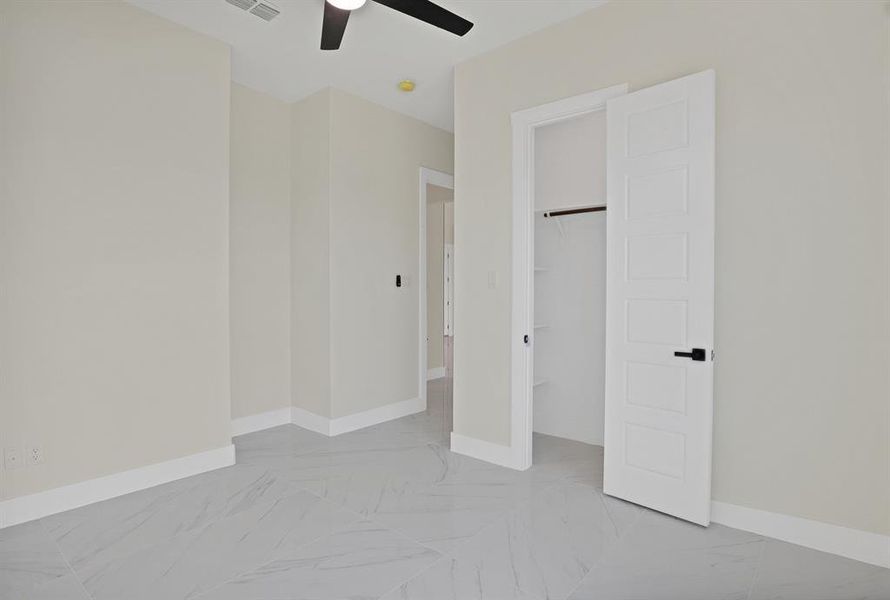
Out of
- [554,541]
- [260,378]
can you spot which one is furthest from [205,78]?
[554,541]

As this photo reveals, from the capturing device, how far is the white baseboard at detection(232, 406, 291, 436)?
3957mm

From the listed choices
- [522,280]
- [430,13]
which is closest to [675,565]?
[522,280]

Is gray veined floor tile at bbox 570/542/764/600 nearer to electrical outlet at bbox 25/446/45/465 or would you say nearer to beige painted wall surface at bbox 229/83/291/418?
electrical outlet at bbox 25/446/45/465

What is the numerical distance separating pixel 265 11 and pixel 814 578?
155 inches

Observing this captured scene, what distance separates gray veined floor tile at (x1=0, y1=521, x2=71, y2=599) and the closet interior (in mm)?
3035

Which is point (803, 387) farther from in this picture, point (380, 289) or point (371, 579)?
point (380, 289)

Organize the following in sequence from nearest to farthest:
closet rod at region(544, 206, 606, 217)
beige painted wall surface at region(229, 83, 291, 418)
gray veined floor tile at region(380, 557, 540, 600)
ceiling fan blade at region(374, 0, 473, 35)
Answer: gray veined floor tile at region(380, 557, 540, 600) < ceiling fan blade at region(374, 0, 473, 35) < closet rod at region(544, 206, 606, 217) < beige painted wall surface at region(229, 83, 291, 418)

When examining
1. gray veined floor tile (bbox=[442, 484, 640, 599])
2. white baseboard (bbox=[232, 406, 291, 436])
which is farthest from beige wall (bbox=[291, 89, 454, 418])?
gray veined floor tile (bbox=[442, 484, 640, 599])

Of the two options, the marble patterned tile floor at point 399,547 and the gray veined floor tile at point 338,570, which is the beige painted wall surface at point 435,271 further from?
the gray veined floor tile at point 338,570

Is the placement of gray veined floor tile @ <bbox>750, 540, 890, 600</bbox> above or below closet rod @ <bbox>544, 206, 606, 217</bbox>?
below

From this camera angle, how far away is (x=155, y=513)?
2.58m

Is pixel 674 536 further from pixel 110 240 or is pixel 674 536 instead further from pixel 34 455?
pixel 110 240

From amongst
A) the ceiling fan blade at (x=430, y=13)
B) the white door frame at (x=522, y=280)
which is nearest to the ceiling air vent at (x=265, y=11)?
the ceiling fan blade at (x=430, y=13)

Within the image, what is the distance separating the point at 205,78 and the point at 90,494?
2629mm
